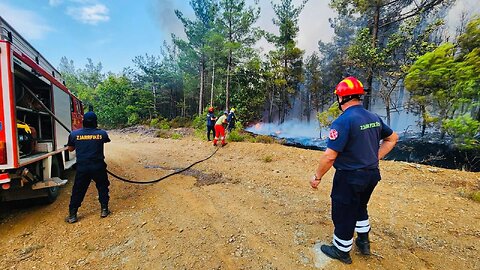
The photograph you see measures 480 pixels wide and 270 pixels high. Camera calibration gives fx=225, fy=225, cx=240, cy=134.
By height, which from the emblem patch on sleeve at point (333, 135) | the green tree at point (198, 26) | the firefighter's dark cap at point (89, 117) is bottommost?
the emblem patch on sleeve at point (333, 135)

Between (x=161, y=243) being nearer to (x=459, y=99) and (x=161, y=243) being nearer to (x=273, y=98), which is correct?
(x=459, y=99)

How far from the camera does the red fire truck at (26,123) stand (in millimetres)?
2967

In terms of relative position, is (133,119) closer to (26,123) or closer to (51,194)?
(26,123)

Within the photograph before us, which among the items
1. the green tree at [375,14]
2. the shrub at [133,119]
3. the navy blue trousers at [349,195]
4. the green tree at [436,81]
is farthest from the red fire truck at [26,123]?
the shrub at [133,119]

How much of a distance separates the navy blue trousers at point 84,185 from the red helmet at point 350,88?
376 cm

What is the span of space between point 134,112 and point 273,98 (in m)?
20.8

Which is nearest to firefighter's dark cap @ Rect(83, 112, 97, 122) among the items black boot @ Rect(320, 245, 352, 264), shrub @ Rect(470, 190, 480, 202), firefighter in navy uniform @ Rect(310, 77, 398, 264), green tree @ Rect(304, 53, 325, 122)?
firefighter in navy uniform @ Rect(310, 77, 398, 264)

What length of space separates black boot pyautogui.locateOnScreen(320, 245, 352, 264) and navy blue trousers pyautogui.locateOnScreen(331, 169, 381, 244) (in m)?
0.22

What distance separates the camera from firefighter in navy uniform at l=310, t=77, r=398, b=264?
2.35m

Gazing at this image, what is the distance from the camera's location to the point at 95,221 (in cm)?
356

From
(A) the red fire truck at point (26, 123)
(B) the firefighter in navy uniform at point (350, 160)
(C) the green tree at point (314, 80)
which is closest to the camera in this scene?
(B) the firefighter in navy uniform at point (350, 160)

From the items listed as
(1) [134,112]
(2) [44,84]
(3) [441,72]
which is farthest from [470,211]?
(1) [134,112]

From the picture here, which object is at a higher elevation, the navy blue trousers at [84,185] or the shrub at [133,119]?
the shrub at [133,119]

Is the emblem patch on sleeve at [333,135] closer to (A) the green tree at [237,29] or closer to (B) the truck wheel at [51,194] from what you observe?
(B) the truck wheel at [51,194]
